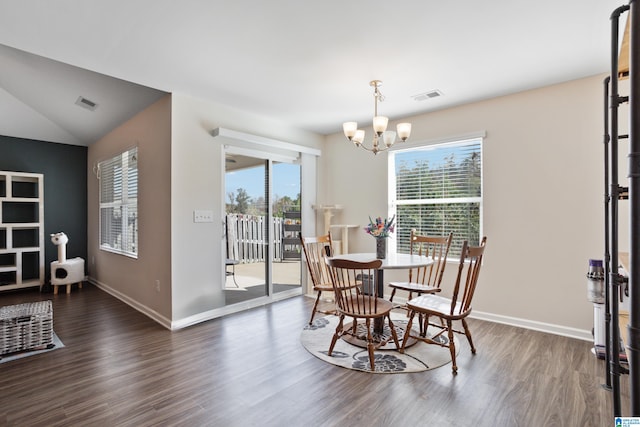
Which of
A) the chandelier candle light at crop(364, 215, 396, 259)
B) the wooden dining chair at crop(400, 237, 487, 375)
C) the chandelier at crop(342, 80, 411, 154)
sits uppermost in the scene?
the chandelier at crop(342, 80, 411, 154)

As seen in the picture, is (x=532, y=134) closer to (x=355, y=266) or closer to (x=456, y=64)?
(x=456, y=64)

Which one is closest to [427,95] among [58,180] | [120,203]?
[120,203]

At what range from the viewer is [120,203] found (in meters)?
4.70

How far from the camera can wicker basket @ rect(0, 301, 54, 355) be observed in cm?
275

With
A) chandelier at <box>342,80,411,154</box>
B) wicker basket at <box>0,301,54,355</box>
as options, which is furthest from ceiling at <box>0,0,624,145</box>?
wicker basket at <box>0,301,54,355</box>

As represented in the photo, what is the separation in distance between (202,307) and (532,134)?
405 centimetres

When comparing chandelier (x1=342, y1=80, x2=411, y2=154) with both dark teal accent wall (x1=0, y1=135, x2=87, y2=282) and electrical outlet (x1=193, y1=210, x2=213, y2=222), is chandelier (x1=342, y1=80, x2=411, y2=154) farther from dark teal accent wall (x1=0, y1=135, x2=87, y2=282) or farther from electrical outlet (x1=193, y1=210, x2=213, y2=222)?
dark teal accent wall (x1=0, y1=135, x2=87, y2=282)

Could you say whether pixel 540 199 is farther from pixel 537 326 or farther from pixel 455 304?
pixel 455 304

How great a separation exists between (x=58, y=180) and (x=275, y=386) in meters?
5.67

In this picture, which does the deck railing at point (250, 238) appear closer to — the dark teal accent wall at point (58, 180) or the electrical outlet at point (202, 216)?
the electrical outlet at point (202, 216)

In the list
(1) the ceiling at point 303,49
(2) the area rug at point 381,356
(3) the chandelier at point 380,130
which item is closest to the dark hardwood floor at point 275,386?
(2) the area rug at point 381,356

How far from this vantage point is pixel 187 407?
79.5 inches

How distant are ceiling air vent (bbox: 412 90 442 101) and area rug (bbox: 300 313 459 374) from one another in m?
2.50

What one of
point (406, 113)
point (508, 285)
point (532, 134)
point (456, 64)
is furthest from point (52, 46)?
point (508, 285)
